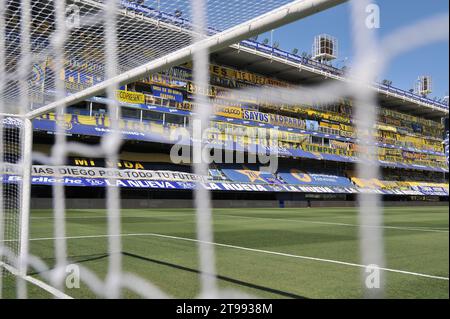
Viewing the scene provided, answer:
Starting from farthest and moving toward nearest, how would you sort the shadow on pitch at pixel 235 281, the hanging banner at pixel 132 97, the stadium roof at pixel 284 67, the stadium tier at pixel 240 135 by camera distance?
the stadium roof at pixel 284 67 → the hanging banner at pixel 132 97 → the stadium tier at pixel 240 135 → the shadow on pitch at pixel 235 281

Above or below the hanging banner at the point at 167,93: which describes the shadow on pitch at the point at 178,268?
below

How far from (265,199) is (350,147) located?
850 centimetres

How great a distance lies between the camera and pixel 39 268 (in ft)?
15.7

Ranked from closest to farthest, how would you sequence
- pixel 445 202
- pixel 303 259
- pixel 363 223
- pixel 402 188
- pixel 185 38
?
pixel 363 223 → pixel 185 38 → pixel 303 259 → pixel 402 188 → pixel 445 202

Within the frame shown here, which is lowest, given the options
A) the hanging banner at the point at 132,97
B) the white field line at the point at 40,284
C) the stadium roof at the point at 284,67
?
the white field line at the point at 40,284

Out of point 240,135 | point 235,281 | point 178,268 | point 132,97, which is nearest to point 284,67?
point 240,135

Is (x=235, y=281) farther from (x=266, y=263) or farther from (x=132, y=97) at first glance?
(x=132, y=97)

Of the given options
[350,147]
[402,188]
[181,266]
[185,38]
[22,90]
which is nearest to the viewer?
[185,38]

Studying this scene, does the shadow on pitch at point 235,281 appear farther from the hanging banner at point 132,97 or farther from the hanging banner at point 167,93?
the hanging banner at point 167,93

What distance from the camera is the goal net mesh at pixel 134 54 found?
181 cm

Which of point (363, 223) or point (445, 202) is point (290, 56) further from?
point (363, 223)

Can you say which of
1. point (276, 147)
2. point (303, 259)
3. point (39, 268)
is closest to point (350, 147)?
point (276, 147)

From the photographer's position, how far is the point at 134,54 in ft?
12.6

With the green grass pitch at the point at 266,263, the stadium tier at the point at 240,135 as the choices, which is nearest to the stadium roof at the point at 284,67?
the stadium tier at the point at 240,135
